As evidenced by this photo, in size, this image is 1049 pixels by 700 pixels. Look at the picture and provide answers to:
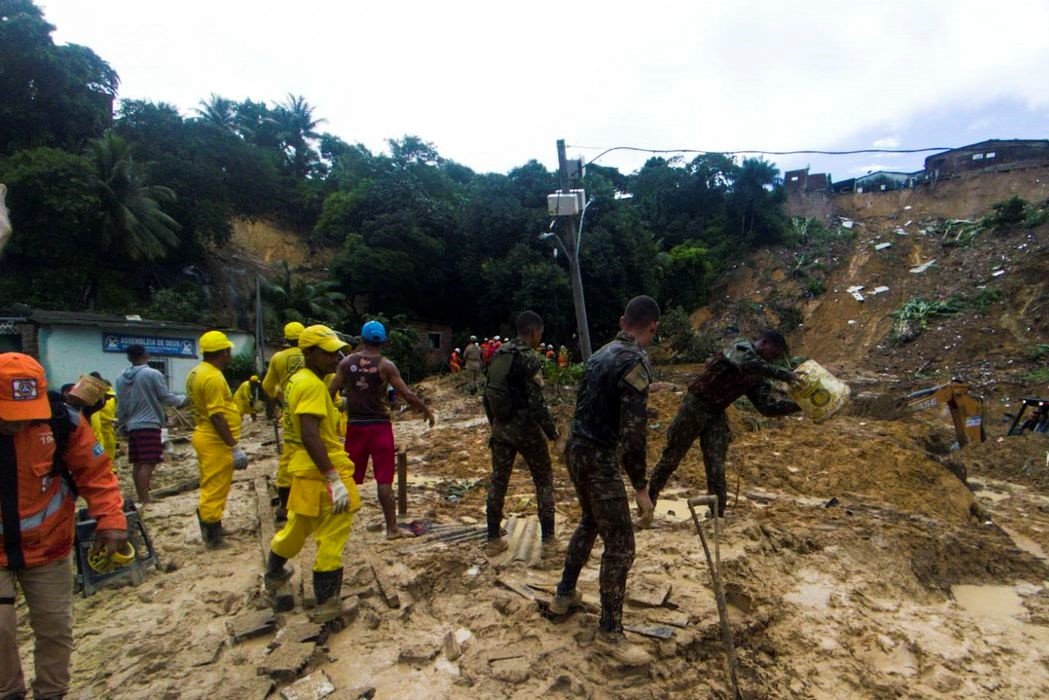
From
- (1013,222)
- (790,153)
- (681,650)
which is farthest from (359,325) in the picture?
(1013,222)

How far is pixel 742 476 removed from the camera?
Result: 7.86m

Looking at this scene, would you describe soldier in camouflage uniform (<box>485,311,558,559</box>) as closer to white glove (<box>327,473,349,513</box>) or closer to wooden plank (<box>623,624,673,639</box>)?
wooden plank (<box>623,624,673,639</box>)

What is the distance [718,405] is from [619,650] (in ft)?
8.43

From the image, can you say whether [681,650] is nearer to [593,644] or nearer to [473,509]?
[593,644]

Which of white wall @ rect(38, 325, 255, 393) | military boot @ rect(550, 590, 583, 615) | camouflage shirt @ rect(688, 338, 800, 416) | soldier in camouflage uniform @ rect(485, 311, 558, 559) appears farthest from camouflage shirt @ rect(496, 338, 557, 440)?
white wall @ rect(38, 325, 255, 393)

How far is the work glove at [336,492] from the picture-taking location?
11.0 ft

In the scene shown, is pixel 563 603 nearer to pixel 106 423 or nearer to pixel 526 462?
pixel 526 462

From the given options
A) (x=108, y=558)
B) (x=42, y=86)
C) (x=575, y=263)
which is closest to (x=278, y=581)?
(x=108, y=558)

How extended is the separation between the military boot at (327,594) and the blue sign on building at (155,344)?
15821mm

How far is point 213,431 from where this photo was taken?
4.80m

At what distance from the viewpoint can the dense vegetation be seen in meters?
21.7

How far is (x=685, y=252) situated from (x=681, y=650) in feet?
100

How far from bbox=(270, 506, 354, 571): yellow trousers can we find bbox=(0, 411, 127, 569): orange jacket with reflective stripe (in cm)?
94

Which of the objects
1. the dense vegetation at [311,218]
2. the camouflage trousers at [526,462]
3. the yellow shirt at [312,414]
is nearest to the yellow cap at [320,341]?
the yellow shirt at [312,414]
